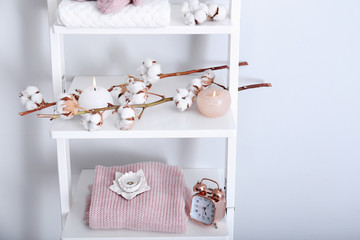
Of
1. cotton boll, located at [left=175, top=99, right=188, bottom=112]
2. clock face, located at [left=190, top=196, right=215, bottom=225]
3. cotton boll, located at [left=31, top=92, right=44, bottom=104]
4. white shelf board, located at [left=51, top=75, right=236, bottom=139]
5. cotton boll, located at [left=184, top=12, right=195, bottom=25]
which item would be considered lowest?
clock face, located at [left=190, top=196, right=215, bottom=225]

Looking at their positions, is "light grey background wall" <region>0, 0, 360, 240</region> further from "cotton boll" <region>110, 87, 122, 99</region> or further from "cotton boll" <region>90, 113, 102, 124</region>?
"cotton boll" <region>90, 113, 102, 124</region>

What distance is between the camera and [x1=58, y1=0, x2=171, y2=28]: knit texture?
54.5 inches

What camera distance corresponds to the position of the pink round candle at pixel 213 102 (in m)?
1.49

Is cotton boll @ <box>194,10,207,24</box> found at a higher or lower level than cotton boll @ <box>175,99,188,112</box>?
higher

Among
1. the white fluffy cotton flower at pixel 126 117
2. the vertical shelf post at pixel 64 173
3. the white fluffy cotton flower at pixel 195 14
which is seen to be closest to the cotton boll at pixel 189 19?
the white fluffy cotton flower at pixel 195 14

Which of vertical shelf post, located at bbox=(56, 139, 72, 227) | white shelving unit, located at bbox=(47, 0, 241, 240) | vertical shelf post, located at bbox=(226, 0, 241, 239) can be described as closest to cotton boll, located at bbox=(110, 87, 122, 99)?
white shelving unit, located at bbox=(47, 0, 241, 240)

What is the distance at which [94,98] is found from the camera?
149cm

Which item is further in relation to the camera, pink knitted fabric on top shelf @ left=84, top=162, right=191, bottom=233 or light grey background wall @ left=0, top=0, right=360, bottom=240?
light grey background wall @ left=0, top=0, right=360, bottom=240

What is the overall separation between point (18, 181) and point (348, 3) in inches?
43.3

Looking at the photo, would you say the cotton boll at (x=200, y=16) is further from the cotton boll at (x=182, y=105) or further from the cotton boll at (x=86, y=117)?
the cotton boll at (x=86, y=117)

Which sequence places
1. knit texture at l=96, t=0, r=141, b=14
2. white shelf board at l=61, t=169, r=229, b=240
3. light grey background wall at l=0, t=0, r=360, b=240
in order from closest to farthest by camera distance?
knit texture at l=96, t=0, r=141, b=14 < white shelf board at l=61, t=169, r=229, b=240 < light grey background wall at l=0, t=0, r=360, b=240

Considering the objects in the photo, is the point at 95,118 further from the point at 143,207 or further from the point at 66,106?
the point at 143,207

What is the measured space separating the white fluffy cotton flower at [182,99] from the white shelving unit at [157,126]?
0.08 ft

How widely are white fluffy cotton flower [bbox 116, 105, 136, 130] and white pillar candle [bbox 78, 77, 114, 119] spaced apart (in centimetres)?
8
